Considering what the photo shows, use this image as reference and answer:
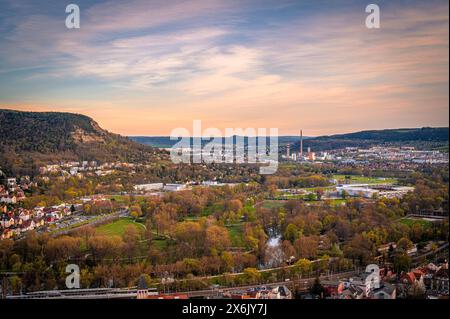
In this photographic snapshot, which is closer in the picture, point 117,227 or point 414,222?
point 414,222

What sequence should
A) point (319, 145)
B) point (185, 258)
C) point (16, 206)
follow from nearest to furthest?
1. point (185, 258)
2. point (16, 206)
3. point (319, 145)

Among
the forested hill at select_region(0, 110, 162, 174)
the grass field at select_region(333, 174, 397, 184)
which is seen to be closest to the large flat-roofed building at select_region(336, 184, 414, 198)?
the grass field at select_region(333, 174, 397, 184)

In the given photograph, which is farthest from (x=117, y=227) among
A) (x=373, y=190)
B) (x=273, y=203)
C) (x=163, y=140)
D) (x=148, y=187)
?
Answer: (x=373, y=190)

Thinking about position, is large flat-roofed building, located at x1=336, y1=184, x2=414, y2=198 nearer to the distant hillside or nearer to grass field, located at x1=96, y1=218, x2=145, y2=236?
the distant hillside

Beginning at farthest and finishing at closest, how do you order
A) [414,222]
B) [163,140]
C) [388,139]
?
A: [388,139] → [163,140] → [414,222]

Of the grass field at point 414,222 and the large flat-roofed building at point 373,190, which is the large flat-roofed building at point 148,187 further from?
the grass field at point 414,222

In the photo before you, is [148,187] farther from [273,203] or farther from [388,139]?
[388,139]

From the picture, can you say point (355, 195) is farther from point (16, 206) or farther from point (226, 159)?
point (16, 206)
